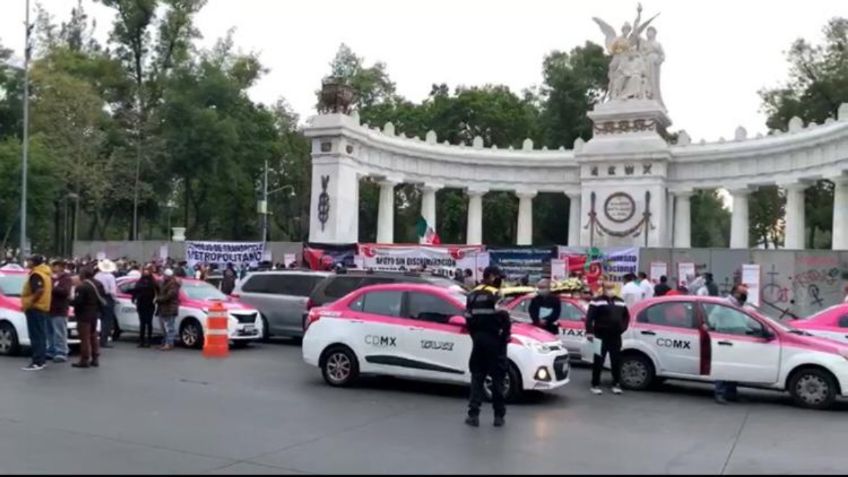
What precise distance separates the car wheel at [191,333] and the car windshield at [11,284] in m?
3.37

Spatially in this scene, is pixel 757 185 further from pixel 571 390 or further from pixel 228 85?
pixel 228 85

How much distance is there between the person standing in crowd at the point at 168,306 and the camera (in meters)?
17.7

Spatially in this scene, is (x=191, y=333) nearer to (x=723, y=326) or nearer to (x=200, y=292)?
(x=200, y=292)

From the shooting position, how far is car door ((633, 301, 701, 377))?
13016 mm

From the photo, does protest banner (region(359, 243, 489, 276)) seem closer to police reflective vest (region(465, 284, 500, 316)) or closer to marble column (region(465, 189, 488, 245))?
marble column (region(465, 189, 488, 245))

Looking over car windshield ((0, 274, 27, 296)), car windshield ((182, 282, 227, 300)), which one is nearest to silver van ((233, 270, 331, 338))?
car windshield ((182, 282, 227, 300))

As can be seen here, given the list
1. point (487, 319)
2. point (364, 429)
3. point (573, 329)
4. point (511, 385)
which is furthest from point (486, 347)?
point (573, 329)

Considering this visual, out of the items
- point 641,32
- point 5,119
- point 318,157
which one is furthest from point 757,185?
point 5,119

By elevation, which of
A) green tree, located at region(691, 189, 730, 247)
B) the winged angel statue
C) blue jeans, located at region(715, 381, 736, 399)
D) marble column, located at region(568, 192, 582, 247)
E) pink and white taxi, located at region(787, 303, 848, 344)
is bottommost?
blue jeans, located at region(715, 381, 736, 399)

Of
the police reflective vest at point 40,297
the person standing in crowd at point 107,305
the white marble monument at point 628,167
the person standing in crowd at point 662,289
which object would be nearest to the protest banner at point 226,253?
the white marble monument at point 628,167

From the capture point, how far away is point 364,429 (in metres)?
9.56

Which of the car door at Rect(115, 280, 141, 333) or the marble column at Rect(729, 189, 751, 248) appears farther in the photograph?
the marble column at Rect(729, 189, 751, 248)

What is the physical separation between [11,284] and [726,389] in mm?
13746

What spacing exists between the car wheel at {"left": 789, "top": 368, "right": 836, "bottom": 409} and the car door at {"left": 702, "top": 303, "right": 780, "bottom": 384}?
0.31 metres
